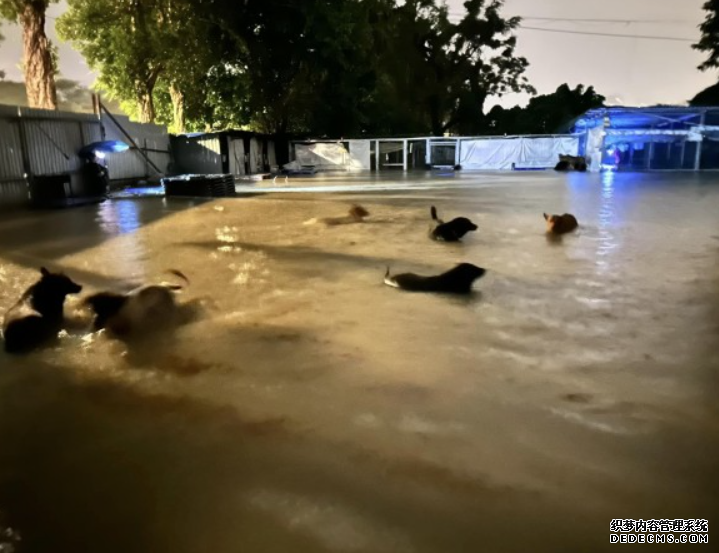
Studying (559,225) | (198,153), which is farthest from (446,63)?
(559,225)

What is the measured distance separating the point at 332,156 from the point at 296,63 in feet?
18.1

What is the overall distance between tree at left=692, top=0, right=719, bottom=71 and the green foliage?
688 centimetres

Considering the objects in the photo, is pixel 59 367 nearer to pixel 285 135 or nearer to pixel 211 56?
pixel 211 56

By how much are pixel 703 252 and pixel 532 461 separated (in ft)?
18.4

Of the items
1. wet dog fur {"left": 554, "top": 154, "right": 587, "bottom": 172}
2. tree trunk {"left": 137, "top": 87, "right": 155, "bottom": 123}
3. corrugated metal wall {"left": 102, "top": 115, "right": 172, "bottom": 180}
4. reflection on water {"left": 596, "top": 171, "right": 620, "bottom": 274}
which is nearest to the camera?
reflection on water {"left": 596, "top": 171, "right": 620, "bottom": 274}

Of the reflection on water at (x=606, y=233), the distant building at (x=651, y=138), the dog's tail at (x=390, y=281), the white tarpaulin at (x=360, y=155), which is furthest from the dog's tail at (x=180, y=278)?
the white tarpaulin at (x=360, y=155)

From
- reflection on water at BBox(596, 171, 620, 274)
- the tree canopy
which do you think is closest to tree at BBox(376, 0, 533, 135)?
the tree canopy

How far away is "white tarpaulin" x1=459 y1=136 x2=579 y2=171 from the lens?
27734mm

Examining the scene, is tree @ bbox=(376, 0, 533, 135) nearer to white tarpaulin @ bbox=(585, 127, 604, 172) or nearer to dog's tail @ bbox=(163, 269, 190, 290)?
white tarpaulin @ bbox=(585, 127, 604, 172)

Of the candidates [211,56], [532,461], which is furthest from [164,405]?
[211,56]

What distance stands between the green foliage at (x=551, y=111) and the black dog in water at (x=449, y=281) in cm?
3484

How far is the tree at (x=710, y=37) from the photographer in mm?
29647

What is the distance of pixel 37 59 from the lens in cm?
1680

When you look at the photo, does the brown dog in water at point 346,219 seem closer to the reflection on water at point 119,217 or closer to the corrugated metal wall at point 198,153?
the reflection on water at point 119,217
